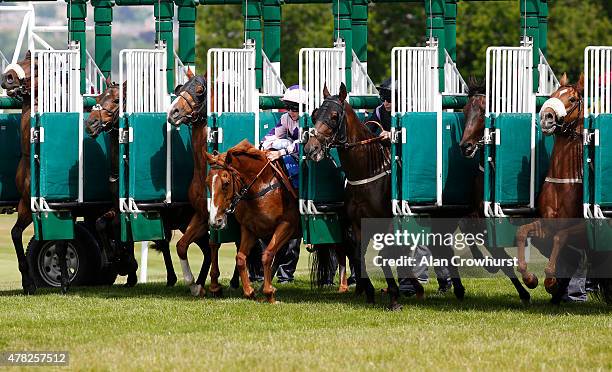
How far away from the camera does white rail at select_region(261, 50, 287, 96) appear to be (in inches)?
621

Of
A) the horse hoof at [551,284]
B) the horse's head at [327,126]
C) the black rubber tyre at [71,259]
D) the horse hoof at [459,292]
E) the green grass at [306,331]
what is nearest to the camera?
the green grass at [306,331]

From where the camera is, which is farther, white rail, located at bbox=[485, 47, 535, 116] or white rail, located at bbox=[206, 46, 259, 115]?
white rail, located at bbox=[206, 46, 259, 115]

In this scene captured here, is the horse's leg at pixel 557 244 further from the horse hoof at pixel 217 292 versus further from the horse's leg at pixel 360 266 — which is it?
the horse hoof at pixel 217 292

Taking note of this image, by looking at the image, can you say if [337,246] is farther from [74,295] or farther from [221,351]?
[221,351]

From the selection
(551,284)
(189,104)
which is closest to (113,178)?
(189,104)

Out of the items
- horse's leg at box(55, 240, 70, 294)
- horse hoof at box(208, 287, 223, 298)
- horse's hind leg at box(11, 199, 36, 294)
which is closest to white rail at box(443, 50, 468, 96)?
horse hoof at box(208, 287, 223, 298)

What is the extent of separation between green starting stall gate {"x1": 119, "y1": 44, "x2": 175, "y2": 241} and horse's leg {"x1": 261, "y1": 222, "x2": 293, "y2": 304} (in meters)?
1.24

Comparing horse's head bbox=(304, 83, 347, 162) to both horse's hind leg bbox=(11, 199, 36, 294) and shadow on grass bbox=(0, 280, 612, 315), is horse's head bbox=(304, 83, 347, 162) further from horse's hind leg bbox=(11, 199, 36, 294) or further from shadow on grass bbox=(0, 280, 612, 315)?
horse's hind leg bbox=(11, 199, 36, 294)

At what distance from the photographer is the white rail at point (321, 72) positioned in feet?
47.5

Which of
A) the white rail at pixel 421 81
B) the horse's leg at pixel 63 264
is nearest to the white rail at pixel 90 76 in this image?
the horse's leg at pixel 63 264

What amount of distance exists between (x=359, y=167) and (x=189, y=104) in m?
1.77

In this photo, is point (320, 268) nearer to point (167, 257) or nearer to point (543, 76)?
point (167, 257)

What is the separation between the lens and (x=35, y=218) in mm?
15516

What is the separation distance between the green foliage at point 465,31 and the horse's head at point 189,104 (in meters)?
32.4
